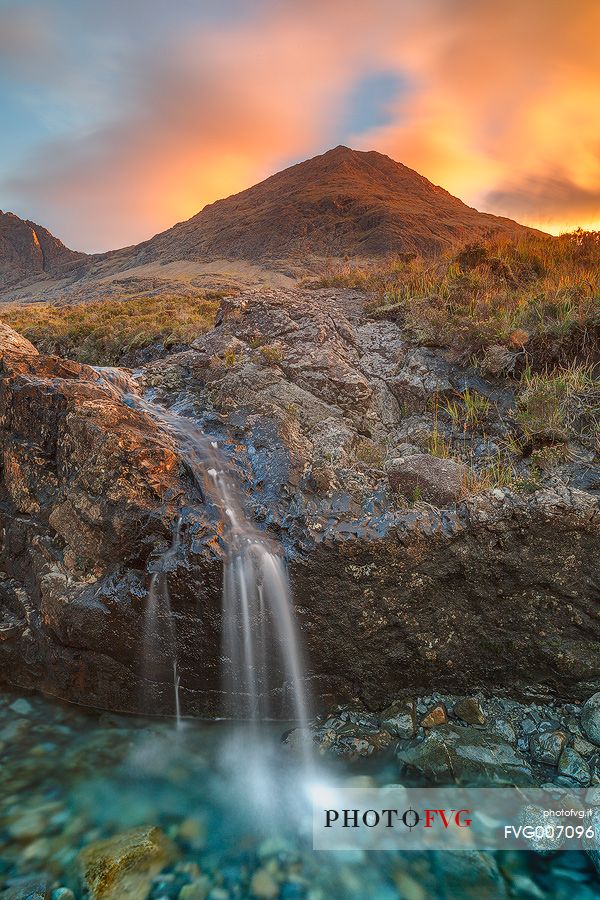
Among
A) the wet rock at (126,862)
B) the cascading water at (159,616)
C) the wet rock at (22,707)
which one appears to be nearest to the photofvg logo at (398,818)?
the wet rock at (126,862)

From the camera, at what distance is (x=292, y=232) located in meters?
53.8

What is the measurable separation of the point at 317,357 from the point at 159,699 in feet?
15.6

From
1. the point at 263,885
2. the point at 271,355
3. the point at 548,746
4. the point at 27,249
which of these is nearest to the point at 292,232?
the point at 271,355

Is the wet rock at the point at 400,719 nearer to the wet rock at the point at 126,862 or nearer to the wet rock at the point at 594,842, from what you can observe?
the wet rock at the point at 594,842

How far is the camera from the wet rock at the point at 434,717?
4090mm

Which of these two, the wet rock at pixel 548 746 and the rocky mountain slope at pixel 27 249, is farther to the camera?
the rocky mountain slope at pixel 27 249

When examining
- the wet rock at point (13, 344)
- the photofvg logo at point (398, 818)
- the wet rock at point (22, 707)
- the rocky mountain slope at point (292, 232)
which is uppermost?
the rocky mountain slope at point (292, 232)

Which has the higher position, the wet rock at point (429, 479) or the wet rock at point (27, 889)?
the wet rock at point (429, 479)

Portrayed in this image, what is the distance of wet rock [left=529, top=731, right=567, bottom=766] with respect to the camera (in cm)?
Answer: 375

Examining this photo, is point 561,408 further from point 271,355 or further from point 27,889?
point 27,889

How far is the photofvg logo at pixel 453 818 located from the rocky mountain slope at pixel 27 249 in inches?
3985

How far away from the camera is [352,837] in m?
3.34

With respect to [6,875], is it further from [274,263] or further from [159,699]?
[274,263]

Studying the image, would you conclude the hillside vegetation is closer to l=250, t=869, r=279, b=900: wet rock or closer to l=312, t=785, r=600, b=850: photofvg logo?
l=312, t=785, r=600, b=850: photofvg logo
